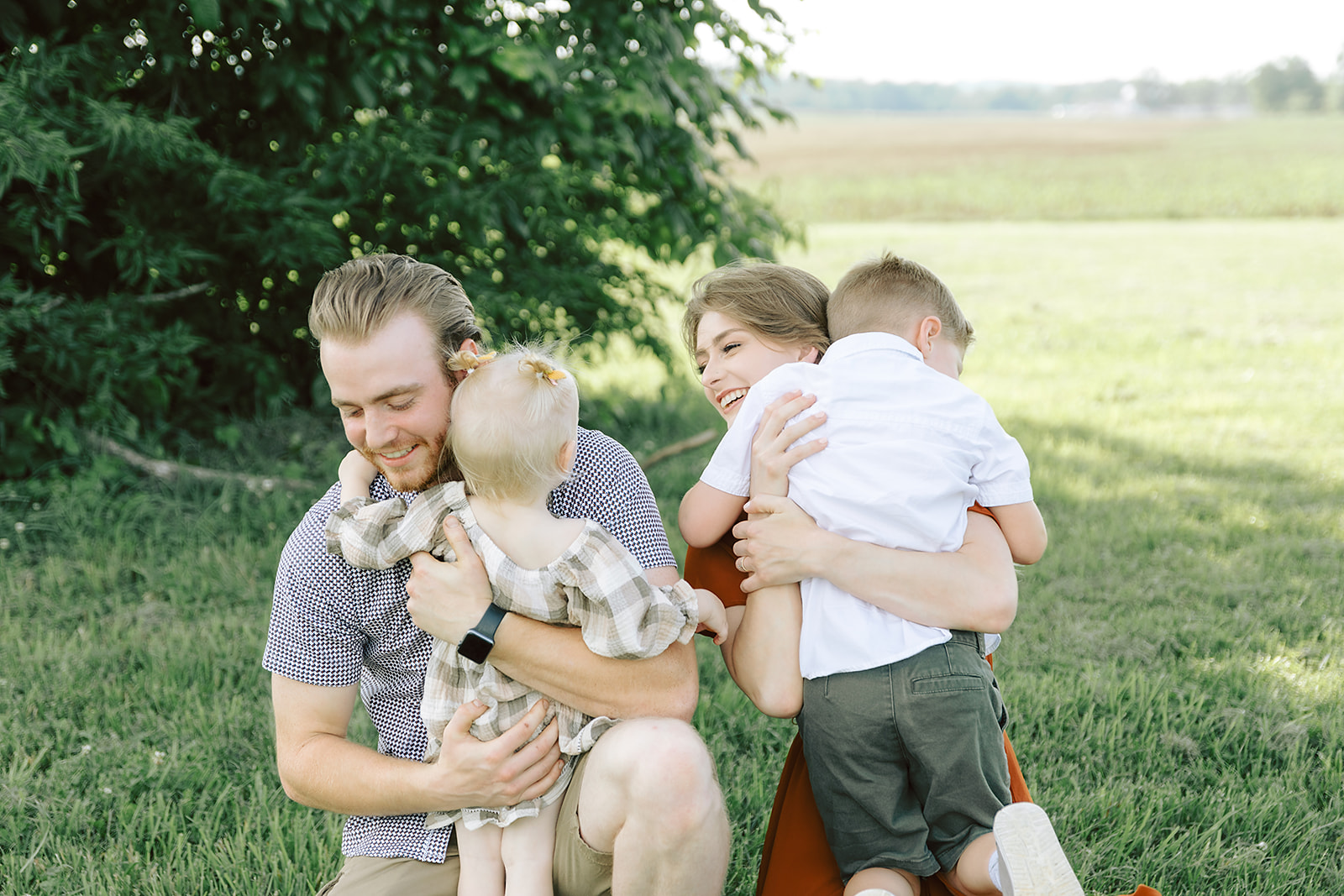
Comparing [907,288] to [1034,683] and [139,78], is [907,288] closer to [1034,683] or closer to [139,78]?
[1034,683]

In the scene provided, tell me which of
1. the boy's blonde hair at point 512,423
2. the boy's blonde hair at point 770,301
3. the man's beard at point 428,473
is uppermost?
the boy's blonde hair at point 770,301

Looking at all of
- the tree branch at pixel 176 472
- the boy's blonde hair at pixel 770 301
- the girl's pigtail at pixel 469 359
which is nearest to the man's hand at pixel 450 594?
the girl's pigtail at pixel 469 359

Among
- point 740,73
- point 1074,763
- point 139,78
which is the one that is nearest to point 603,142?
point 740,73

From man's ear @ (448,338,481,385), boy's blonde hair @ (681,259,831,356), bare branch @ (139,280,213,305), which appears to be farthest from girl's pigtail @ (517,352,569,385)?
bare branch @ (139,280,213,305)

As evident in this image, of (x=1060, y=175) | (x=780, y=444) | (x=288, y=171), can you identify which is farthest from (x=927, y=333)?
(x=1060, y=175)

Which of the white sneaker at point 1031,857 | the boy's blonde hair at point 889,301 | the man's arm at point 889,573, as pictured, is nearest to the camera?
the white sneaker at point 1031,857

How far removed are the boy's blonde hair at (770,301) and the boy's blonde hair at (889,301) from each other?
48 mm

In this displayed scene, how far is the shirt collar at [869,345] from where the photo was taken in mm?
2057

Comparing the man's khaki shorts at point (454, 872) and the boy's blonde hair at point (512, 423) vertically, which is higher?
the boy's blonde hair at point (512, 423)

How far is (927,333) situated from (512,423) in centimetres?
88

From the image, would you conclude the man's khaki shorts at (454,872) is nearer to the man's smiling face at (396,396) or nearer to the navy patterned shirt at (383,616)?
the navy patterned shirt at (383,616)

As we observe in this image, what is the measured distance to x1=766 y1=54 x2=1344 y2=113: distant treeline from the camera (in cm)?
8381

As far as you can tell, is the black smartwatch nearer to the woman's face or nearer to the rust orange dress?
the rust orange dress

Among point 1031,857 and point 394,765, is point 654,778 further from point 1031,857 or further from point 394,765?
point 1031,857
